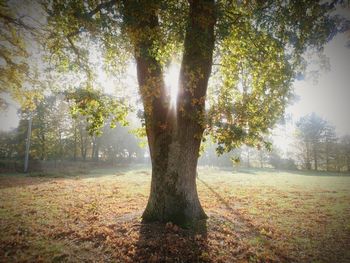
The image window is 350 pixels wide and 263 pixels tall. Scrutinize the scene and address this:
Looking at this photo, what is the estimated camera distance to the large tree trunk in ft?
25.2

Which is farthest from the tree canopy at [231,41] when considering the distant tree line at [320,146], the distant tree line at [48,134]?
the distant tree line at [320,146]

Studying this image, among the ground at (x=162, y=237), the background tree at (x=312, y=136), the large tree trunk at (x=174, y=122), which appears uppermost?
the background tree at (x=312, y=136)

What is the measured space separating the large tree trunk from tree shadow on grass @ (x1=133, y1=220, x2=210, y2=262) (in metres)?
0.45

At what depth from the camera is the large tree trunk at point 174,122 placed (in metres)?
7.68

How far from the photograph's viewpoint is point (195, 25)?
746 cm

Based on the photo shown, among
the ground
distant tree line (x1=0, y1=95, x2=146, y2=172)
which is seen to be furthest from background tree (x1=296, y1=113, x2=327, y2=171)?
the ground

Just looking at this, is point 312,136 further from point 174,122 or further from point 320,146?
point 174,122

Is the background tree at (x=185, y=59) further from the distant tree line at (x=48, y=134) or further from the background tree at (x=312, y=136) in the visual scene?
the background tree at (x=312, y=136)

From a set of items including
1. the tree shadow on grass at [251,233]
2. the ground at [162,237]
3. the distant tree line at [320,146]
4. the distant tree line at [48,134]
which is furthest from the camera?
the distant tree line at [320,146]

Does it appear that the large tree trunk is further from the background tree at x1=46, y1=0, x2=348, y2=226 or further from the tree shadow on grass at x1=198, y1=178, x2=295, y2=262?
the tree shadow on grass at x1=198, y1=178, x2=295, y2=262

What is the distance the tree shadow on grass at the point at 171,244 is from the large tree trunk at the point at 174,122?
17.7 inches

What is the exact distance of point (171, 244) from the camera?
6.50 metres

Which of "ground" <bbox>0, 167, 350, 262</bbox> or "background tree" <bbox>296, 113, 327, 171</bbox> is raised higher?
"background tree" <bbox>296, 113, 327, 171</bbox>

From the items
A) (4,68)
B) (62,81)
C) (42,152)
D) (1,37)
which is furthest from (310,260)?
(42,152)
